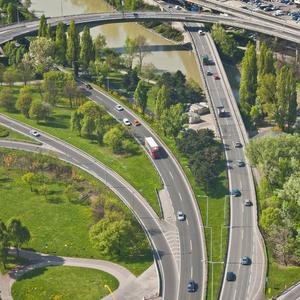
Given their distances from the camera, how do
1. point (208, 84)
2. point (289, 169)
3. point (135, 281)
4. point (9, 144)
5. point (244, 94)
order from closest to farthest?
1. point (135, 281)
2. point (289, 169)
3. point (9, 144)
4. point (244, 94)
5. point (208, 84)

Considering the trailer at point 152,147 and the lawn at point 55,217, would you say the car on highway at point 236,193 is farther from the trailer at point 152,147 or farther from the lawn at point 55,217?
the lawn at point 55,217

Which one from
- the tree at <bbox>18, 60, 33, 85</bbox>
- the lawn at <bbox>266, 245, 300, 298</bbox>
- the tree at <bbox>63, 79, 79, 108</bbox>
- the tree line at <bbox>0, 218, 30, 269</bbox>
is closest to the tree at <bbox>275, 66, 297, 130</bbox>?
the lawn at <bbox>266, 245, 300, 298</bbox>

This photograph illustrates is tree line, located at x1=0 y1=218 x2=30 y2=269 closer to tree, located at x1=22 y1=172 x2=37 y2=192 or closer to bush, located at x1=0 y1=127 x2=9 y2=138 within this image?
tree, located at x1=22 y1=172 x2=37 y2=192

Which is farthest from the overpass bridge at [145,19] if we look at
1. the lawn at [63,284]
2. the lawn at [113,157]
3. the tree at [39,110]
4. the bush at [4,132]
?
the lawn at [63,284]

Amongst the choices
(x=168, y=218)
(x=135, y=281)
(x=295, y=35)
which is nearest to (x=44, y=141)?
(x=168, y=218)

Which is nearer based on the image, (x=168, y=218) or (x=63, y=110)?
(x=168, y=218)

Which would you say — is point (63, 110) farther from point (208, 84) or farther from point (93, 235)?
point (93, 235)

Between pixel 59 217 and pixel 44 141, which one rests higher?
pixel 44 141
